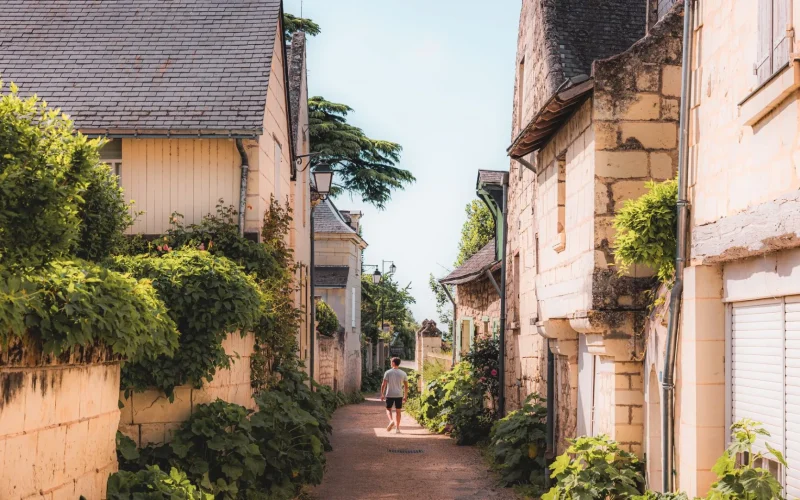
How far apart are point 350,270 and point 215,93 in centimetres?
1917

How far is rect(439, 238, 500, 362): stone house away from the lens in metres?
17.9

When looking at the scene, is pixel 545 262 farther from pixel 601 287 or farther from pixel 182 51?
pixel 182 51

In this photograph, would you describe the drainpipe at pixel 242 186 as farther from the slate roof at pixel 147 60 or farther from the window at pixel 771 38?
the window at pixel 771 38

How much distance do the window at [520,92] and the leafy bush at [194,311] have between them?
612cm

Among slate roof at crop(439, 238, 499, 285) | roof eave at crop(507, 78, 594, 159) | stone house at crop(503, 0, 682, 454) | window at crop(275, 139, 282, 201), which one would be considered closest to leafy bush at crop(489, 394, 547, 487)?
stone house at crop(503, 0, 682, 454)

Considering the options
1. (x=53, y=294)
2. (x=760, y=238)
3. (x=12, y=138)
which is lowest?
(x=53, y=294)

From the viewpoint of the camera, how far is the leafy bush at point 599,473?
26.6ft

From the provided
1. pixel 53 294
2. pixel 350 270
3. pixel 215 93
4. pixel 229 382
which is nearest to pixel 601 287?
pixel 229 382

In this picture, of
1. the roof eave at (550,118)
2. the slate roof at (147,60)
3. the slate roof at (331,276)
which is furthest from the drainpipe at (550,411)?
the slate roof at (331,276)

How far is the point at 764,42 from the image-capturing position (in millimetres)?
5578

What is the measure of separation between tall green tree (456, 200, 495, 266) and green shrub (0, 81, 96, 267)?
25242 mm

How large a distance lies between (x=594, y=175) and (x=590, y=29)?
3896 mm

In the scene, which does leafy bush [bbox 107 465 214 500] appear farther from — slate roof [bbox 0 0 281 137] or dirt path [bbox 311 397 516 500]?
slate roof [bbox 0 0 281 137]

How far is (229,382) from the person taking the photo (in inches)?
400
